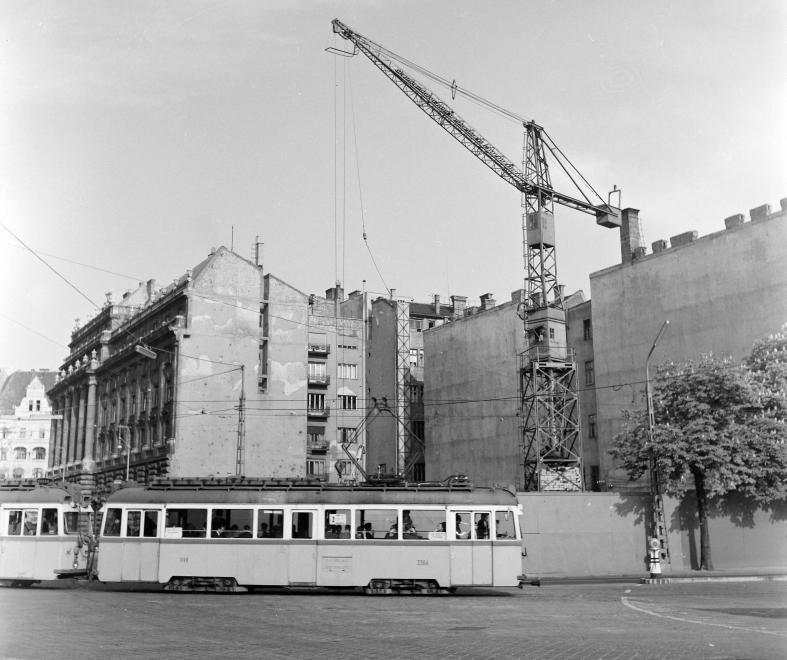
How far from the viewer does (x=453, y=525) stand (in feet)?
84.6

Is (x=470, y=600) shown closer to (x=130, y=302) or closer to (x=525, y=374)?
(x=525, y=374)

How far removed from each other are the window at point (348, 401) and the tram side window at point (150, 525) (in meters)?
56.8

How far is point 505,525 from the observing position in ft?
85.4

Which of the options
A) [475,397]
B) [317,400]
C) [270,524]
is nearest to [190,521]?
[270,524]

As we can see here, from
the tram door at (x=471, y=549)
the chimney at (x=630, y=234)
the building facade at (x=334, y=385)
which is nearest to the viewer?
the tram door at (x=471, y=549)

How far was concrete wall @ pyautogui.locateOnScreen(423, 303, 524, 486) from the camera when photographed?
6469cm

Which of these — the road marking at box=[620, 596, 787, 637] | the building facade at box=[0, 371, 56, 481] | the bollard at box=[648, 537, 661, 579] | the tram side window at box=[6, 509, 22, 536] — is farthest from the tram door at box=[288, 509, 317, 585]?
the building facade at box=[0, 371, 56, 481]

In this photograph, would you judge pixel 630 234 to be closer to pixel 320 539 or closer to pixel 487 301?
pixel 487 301

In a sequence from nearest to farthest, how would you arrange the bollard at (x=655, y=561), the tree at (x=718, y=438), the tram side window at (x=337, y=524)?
the tram side window at (x=337, y=524)
the bollard at (x=655, y=561)
the tree at (x=718, y=438)

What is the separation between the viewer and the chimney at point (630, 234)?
2346 inches

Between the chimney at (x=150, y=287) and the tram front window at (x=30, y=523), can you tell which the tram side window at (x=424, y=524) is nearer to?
the tram front window at (x=30, y=523)

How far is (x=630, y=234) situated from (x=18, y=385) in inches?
4404

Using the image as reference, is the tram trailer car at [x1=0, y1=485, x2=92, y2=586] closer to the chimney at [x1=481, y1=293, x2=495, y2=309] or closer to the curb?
the curb

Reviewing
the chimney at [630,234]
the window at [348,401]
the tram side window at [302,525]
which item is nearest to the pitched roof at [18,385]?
the window at [348,401]
